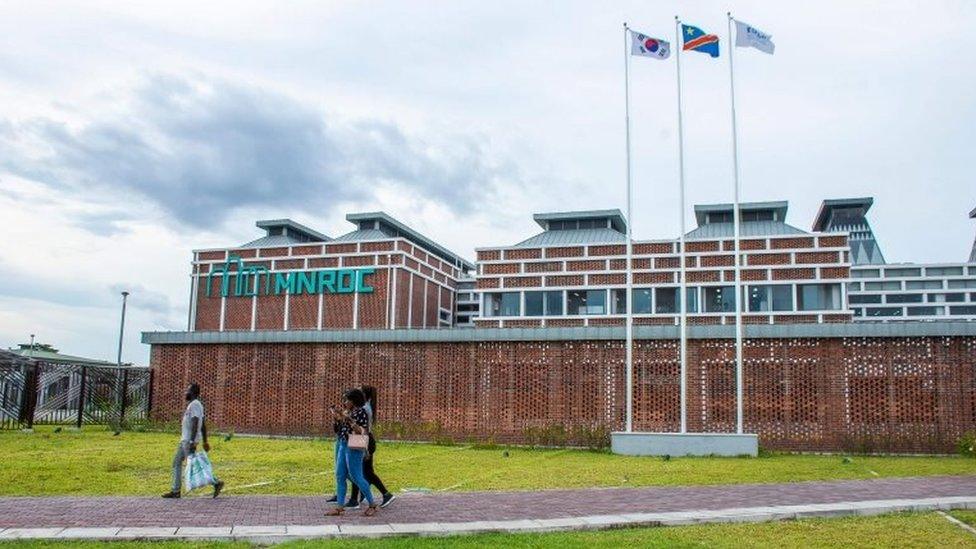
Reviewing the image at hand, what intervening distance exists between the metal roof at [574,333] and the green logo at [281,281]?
27953 millimetres

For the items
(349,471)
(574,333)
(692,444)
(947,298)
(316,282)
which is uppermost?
(947,298)

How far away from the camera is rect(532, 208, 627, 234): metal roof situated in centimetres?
5900

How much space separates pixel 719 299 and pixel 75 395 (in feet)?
117

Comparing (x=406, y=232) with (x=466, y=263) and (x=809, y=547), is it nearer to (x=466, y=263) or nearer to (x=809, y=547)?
A: (x=466, y=263)

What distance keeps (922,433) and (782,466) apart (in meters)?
6.47

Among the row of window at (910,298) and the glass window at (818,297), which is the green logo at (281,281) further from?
the row of window at (910,298)

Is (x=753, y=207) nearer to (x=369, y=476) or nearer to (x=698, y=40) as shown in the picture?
(x=698, y=40)

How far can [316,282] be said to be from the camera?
59406mm

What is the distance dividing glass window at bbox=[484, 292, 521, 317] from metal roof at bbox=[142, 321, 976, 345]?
3036 centimetres

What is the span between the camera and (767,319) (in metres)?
50.9

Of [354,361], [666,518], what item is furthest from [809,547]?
[354,361]

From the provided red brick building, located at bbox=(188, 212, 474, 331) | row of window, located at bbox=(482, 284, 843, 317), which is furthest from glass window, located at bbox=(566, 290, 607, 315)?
red brick building, located at bbox=(188, 212, 474, 331)

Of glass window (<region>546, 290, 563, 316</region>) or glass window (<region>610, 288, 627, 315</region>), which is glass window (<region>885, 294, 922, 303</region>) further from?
glass window (<region>546, 290, 563, 316</region>)

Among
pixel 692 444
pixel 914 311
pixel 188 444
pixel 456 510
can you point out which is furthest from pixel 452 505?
pixel 914 311
